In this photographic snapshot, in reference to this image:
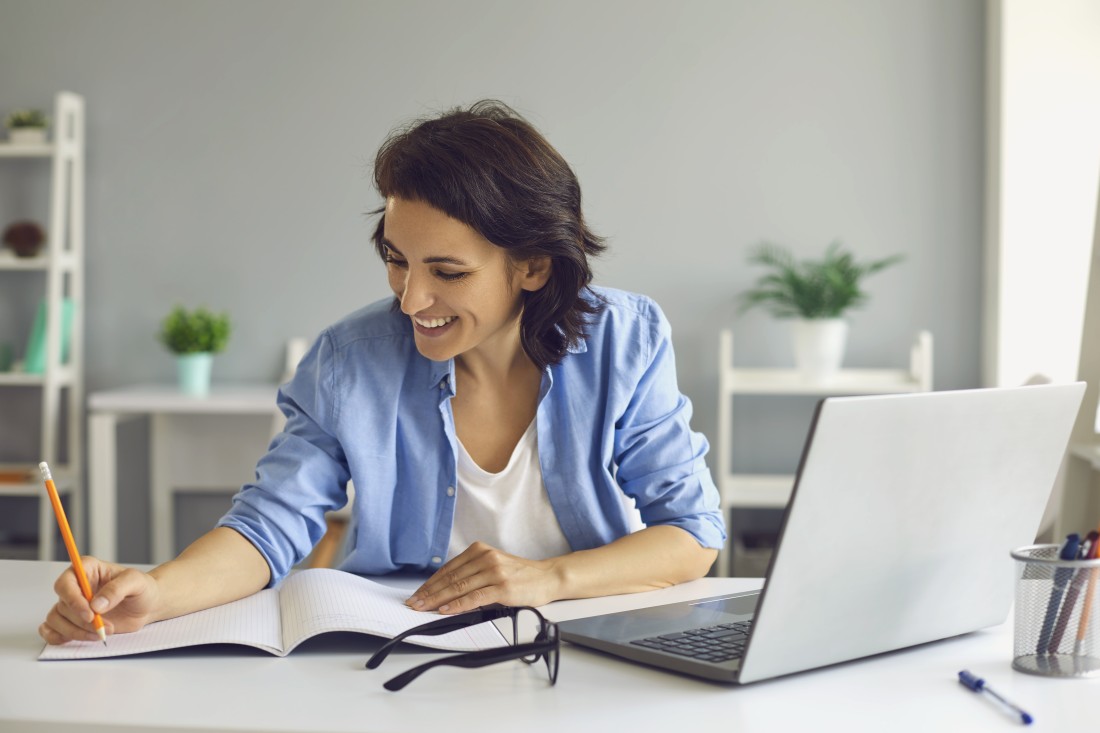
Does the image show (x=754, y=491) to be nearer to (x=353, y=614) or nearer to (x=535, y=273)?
(x=535, y=273)

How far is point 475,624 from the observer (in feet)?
3.13

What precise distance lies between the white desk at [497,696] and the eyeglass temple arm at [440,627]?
0.01 m

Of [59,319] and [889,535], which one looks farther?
[59,319]

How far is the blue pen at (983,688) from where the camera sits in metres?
0.76

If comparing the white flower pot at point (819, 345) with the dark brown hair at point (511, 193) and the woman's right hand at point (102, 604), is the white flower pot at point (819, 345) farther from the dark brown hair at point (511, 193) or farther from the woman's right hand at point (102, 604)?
the woman's right hand at point (102, 604)

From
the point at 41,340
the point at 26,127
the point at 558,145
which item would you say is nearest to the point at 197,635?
the point at 558,145

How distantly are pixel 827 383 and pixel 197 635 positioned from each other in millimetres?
2368

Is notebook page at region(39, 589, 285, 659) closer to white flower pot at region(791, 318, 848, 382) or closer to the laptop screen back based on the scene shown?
the laptop screen back

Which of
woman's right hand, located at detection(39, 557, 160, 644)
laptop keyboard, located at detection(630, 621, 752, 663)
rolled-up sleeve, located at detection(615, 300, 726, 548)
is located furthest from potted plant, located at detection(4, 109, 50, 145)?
laptop keyboard, located at detection(630, 621, 752, 663)

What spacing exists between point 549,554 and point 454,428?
0.66 ft

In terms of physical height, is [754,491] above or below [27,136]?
below

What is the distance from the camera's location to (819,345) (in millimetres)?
3053

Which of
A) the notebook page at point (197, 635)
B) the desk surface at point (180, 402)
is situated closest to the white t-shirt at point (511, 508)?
the notebook page at point (197, 635)

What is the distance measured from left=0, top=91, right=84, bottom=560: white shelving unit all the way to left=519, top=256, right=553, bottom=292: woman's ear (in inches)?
90.7
